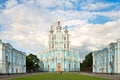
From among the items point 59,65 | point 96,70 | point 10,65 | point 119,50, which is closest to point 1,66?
point 10,65

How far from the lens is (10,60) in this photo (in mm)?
66750

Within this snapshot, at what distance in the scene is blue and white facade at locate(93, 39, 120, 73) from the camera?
57.3 m

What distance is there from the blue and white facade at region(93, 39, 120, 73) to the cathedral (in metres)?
25.3

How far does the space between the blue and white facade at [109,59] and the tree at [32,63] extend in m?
28.1

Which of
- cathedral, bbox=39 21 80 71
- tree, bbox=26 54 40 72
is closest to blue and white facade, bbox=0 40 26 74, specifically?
tree, bbox=26 54 40 72

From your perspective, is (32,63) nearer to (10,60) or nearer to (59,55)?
(59,55)

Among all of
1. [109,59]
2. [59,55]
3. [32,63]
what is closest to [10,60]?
[109,59]

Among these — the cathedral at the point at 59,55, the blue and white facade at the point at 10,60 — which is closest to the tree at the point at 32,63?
the cathedral at the point at 59,55

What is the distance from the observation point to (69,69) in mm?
108938

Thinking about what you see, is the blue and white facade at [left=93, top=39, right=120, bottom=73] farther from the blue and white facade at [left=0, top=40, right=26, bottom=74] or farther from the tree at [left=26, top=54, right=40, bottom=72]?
the tree at [left=26, top=54, right=40, bottom=72]

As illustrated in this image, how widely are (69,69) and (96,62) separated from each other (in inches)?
1077

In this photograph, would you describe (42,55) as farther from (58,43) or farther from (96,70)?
(96,70)

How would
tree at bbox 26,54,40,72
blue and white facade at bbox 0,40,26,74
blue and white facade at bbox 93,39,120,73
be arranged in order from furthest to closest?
tree at bbox 26,54,40,72 → blue and white facade at bbox 0,40,26,74 → blue and white facade at bbox 93,39,120,73

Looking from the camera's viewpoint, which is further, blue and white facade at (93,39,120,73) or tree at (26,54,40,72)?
tree at (26,54,40,72)
